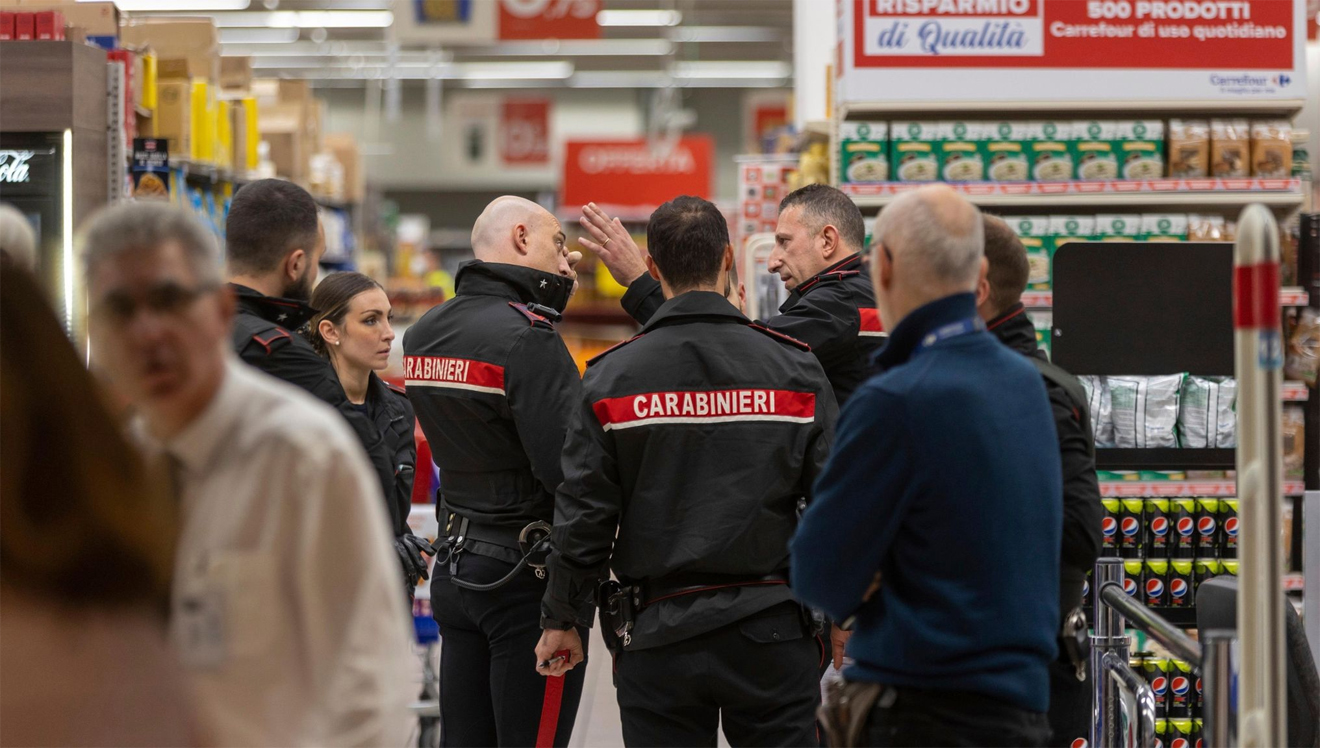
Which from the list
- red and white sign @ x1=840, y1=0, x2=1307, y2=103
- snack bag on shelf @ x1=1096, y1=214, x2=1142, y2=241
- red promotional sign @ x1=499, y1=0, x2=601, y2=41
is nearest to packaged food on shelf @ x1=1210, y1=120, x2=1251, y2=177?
red and white sign @ x1=840, y1=0, x2=1307, y2=103

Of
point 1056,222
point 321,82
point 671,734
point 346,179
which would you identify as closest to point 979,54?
point 1056,222

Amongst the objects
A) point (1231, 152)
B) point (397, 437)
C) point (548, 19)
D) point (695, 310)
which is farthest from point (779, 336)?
point (548, 19)

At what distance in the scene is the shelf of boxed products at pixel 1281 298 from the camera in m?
4.69

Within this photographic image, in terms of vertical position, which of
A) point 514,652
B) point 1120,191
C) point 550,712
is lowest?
point 550,712

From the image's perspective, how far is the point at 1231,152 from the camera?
4961mm

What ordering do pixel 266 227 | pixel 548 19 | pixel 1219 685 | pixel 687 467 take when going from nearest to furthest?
1. pixel 1219 685
2. pixel 687 467
3. pixel 266 227
4. pixel 548 19

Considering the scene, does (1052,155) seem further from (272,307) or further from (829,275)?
(272,307)

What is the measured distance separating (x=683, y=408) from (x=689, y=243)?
1.29 ft

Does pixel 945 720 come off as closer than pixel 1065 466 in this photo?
Yes

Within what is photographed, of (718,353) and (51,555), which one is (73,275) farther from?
(51,555)

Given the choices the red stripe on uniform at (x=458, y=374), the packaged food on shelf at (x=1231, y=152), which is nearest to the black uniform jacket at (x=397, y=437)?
the red stripe on uniform at (x=458, y=374)

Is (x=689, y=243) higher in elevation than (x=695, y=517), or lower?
higher

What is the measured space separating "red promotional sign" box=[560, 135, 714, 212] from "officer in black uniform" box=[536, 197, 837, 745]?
46.6 feet

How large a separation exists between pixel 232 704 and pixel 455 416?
74.0 inches
